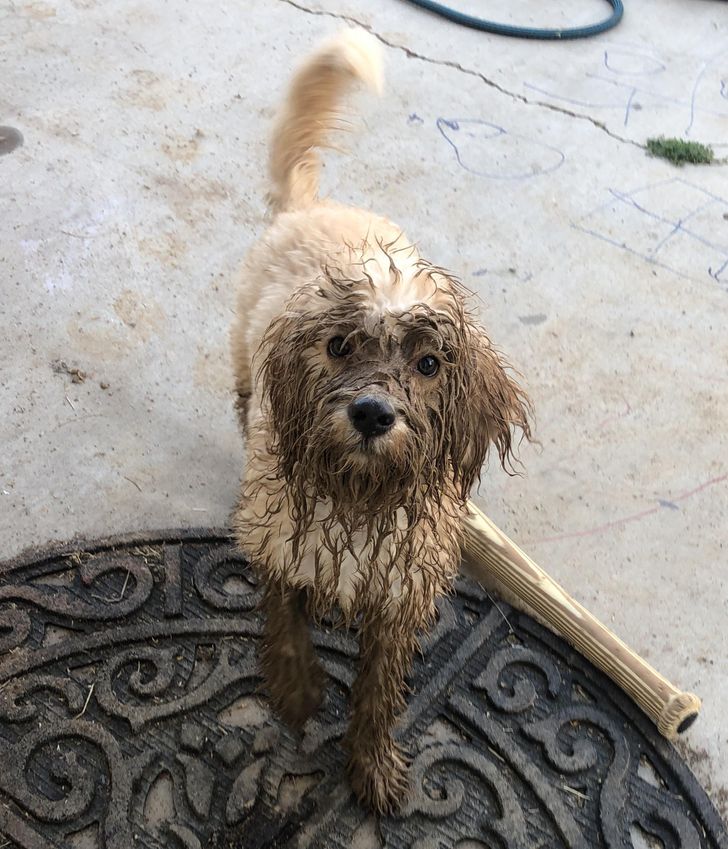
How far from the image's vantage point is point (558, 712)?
273cm

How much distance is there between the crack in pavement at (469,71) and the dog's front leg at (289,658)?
150 inches

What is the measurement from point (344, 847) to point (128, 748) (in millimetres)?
655

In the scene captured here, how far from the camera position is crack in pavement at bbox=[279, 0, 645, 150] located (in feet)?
17.2

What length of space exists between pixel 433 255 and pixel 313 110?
4.36ft

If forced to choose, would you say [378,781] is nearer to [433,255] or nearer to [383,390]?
[383,390]

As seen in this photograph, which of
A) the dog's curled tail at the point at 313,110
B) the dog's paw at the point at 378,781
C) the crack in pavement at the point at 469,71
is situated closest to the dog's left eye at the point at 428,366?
the dog's paw at the point at 378,781

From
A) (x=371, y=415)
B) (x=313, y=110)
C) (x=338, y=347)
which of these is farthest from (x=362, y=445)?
(x=313, y=110)

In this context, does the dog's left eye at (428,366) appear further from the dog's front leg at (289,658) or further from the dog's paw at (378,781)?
the dog's paw at (378,781)

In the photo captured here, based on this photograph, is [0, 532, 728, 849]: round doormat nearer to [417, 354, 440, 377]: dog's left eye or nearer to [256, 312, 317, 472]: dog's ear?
[256, 312, 317, 472]: dog's ear

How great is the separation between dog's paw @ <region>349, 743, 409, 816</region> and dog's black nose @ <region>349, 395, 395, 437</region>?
1072 mm

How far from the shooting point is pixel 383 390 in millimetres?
1844

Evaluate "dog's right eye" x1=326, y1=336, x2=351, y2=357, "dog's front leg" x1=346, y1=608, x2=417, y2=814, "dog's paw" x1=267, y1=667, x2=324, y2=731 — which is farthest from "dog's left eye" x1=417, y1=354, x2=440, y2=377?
"dog's paw" x1=267, y1=667, x2=324, y2=731

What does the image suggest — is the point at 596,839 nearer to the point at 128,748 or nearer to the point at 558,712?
the point at 558,712

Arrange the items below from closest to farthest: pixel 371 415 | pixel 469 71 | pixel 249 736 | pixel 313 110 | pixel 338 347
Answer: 1. pixel 371 415
2. pixel 338 347
3. pixel 249 736
4. pixel 313 110
5. pixel 469 71
